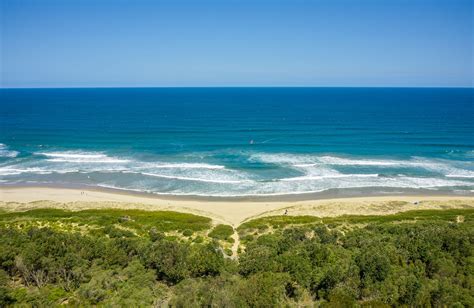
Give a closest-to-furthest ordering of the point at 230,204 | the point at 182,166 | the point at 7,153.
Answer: the point at 230,204
the point at 182,166
the point at 7,153

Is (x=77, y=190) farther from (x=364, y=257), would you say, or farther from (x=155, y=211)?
(x=364, y=257)

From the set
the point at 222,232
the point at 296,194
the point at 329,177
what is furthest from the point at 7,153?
the point at 329,177

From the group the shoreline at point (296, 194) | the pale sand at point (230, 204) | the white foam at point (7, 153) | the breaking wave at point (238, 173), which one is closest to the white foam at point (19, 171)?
the breaking wave at point (238, 173)

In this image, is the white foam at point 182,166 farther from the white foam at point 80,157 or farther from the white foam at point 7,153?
the white foam at point 7,153

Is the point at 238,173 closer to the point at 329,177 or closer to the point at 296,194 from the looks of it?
the point at 296,194

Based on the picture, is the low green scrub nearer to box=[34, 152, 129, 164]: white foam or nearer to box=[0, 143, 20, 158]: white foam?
box=[34, 152, 129, 164]: white foam
